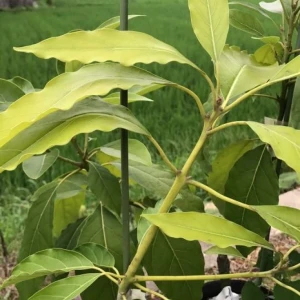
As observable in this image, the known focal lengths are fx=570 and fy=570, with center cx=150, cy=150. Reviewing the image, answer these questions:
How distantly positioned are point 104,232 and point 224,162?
0.70ft

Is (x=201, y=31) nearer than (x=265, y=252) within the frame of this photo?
Yes

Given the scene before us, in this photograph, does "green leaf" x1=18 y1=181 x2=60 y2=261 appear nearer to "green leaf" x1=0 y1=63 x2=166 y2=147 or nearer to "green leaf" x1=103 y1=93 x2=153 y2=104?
"green leaf" x1=103 y1=93 x2=153 y2=104

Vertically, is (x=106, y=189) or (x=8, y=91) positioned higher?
(x=8, y=91)

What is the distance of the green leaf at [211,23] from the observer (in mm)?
633

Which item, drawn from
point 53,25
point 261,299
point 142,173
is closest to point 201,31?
point 142,173

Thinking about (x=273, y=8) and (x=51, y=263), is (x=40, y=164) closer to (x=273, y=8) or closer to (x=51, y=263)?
(x=51, y=263)

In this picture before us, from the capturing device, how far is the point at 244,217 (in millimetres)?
815

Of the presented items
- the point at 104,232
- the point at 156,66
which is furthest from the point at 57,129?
the point at 156,66

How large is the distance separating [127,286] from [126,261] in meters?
0.04

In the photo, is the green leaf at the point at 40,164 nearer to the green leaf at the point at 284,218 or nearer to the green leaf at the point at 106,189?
the green leaf at the point at 106,189

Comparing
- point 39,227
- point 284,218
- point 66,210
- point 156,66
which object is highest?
point 284,218

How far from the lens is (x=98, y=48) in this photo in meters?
0.58

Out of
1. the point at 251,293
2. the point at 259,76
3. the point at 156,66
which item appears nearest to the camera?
the point at 259,76

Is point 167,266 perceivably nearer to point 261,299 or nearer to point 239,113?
point 261,299
